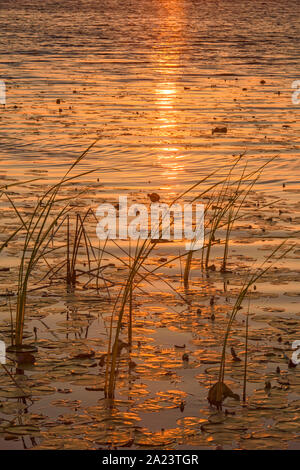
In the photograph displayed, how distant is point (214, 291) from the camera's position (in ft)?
29.7

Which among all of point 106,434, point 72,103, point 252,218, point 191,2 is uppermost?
point 191,2

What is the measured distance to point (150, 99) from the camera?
81.7 ft

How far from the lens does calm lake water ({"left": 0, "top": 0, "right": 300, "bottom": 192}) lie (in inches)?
639

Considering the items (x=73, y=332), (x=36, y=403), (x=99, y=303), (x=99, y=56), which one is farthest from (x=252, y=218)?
(x=99, y=56)

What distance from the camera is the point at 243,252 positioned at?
10.3 m

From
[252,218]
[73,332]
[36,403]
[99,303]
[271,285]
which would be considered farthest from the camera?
[252,218]

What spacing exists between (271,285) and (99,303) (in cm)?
175

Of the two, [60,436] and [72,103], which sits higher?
[72,103]

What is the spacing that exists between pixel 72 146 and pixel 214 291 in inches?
352

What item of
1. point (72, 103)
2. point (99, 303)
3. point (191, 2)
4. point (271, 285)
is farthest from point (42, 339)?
point (191, 2)

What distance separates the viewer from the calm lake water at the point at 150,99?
639 inches

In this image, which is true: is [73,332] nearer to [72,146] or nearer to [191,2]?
[72,146]

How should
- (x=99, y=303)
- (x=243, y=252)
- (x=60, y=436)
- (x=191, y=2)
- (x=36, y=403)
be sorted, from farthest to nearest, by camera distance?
(x=191, y=2) → (x=243, y=252) → (x=99, y=303) → (x=36, y=403) → (x=60, y=436)

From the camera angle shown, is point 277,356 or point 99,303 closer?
point 277,356
